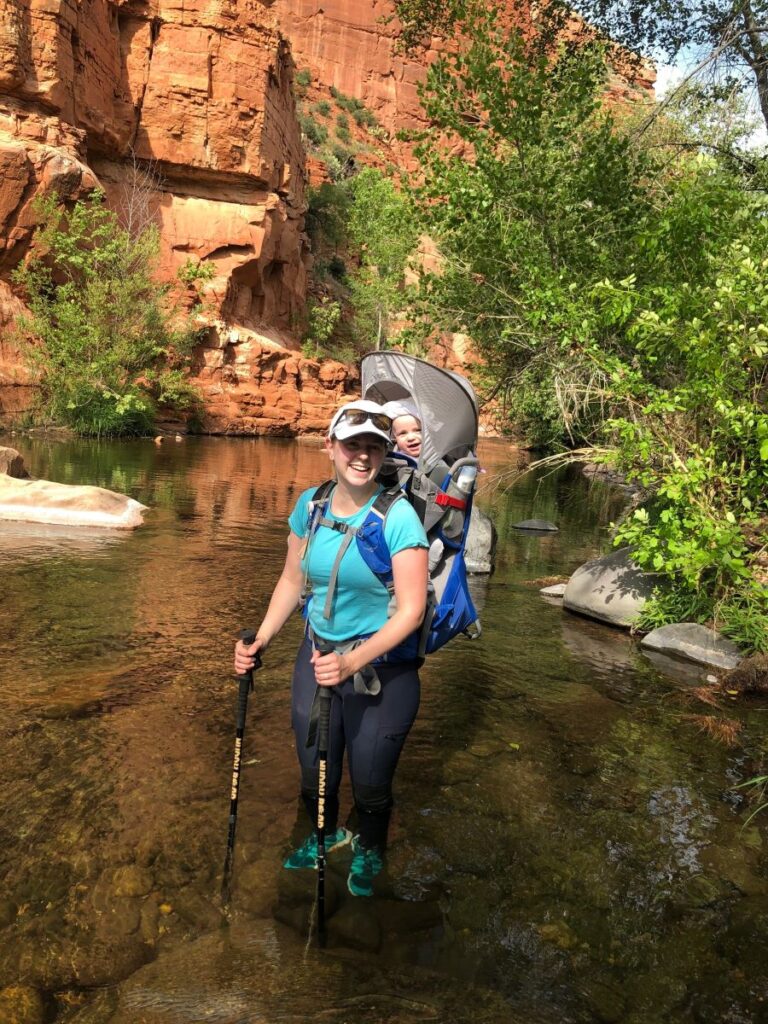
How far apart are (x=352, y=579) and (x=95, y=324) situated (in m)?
27.8

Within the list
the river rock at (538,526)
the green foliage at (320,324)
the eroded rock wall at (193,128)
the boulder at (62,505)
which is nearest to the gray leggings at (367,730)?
the boulder at (62,505)

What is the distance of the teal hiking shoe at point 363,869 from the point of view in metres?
3.28

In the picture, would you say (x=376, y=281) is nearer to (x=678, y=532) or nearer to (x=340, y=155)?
(x=340, y=155)

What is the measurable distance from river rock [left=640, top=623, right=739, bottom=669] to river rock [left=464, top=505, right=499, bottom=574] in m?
3.28

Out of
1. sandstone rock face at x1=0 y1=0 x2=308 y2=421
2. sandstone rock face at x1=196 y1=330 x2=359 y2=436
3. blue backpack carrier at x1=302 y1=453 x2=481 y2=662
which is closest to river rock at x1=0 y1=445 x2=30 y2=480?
blue backpack carrier at x1=302 y1=453 x2=481 y2=662

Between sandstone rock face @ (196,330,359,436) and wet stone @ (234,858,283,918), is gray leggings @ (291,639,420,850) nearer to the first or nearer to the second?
wet stone @ (234,858,283,918)

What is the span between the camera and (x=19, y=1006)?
251 cm

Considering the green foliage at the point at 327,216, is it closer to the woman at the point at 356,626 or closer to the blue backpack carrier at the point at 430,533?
the blue backpack carrier at the point at 430,533

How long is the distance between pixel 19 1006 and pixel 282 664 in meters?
3.87

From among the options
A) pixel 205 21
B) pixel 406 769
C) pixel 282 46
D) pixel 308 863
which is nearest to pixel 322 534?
pixel 308 863

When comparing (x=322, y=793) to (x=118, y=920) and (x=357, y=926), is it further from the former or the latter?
(x=118, y=920)

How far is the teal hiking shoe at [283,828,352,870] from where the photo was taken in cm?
343

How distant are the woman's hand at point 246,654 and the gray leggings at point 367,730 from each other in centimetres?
19

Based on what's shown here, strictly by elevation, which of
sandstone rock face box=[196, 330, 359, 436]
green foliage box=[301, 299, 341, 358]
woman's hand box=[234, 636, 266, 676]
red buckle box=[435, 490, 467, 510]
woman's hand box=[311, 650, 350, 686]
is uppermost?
green foliage box=[301, 299, 341, 358]
